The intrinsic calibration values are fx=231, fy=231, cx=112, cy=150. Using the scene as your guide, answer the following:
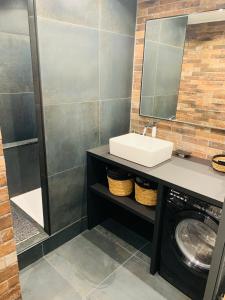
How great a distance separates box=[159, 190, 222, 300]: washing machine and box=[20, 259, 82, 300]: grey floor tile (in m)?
0.76

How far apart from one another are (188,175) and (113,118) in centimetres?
97

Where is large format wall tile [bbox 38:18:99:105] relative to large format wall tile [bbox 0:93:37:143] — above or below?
above

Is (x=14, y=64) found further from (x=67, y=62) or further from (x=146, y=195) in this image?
(x=146, y=195)

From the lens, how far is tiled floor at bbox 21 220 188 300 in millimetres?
1753

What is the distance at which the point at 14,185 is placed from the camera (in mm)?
2777

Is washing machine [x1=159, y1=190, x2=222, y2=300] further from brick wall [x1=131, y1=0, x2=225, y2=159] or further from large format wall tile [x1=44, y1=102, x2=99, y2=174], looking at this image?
large format wall tile [x1=44, y1=102, x2=99, y2=174]

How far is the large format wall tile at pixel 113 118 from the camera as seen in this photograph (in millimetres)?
2217

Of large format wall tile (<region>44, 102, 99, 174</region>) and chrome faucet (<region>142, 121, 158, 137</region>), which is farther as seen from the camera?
chrome faucet (<region>142, 121, 158, 137</region>)

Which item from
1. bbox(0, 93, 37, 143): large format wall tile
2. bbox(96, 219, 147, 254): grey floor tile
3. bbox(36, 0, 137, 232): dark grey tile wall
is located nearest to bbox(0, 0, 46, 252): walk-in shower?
bbox(0, 93, 37, 143): large format wall tile

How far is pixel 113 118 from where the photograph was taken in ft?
7.59

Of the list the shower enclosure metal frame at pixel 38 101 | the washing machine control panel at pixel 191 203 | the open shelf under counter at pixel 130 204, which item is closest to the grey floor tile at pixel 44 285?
Answer: the shower enclosure metal frame at pixel 38 101

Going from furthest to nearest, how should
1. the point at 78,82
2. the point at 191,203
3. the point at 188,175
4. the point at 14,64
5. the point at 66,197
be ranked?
the point at 14,64, the point at 66,197, the point at 78,82, the point at 188,175, the point at 191,203

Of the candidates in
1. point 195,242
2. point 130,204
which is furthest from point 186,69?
point 195,242

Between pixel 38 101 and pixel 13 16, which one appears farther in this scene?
pixel 13 16
